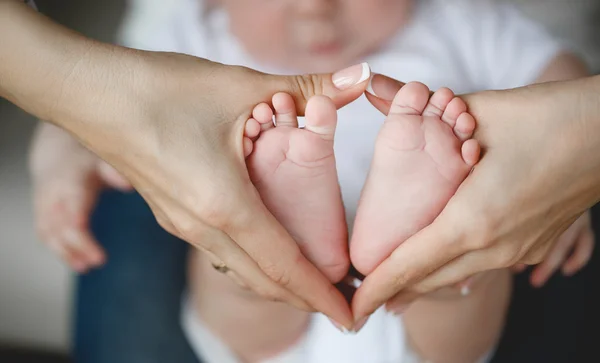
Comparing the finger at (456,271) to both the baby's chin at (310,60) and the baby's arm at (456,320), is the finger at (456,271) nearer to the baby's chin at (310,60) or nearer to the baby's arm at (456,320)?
the baby's arm at (456,320)

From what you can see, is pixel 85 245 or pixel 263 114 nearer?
pixel 263 114

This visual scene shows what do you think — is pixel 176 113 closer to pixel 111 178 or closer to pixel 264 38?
pixel 264 38

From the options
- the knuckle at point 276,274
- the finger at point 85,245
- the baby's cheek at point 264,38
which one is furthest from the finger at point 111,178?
the knuckle at point 276,274

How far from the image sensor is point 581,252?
31.4 inches

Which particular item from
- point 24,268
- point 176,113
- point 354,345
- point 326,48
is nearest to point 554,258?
point 354,345

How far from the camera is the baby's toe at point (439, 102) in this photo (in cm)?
52

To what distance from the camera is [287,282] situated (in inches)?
22.1

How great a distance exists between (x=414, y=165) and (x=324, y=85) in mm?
96

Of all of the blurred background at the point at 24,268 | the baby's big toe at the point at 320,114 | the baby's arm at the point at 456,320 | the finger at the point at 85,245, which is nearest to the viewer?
the baby's big toe at the point at 320,114

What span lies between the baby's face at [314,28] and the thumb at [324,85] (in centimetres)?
20

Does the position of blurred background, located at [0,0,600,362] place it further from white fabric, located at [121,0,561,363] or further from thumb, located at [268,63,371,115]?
thumb, located at [268,63,371,115]

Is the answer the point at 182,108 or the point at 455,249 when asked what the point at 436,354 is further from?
the point at 182,108

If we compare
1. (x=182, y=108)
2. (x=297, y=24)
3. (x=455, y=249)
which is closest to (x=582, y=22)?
(x=297, y=24)

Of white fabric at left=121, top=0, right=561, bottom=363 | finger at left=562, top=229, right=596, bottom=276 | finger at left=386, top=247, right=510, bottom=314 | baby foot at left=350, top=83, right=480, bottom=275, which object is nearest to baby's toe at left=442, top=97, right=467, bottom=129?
baby foot at left=350, top=83, right=480, bottom=275
